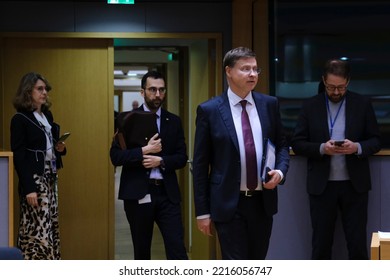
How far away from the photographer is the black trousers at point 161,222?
486cm

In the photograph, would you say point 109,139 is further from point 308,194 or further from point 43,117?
point 308,194

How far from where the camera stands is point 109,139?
6.74 m

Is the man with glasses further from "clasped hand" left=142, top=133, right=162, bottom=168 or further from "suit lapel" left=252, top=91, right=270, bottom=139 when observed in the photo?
"suit lapel" left=252, top=91, right=270, bottom=139

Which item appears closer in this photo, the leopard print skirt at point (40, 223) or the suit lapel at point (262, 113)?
the suit lapel at point (262, 113)

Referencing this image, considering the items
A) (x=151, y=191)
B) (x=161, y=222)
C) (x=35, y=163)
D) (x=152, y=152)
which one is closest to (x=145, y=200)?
(x=151, y=191)

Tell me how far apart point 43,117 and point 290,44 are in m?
2.13

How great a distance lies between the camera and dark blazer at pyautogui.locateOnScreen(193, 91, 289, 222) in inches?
149

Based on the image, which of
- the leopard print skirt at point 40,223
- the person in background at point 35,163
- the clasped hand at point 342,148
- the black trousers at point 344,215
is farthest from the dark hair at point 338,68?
the leopard print skirt at point 40,223

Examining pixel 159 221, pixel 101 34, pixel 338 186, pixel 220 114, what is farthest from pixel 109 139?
pixel 220 114

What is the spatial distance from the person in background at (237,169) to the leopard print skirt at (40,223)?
6.15ft

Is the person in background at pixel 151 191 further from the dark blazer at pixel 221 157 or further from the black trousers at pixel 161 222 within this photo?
the dark blazer at pixel 221 157

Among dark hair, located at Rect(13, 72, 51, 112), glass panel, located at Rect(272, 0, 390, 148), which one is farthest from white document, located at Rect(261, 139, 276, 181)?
glass panel, located at Rect(272, 0, 390, 148)

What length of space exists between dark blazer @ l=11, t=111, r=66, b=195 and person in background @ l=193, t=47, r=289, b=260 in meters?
1.79

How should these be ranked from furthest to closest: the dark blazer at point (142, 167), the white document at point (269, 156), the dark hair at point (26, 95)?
the dark hair at point (26, 95) < the dark blazer at point (142, 167) < the white document at point (269, 156)
